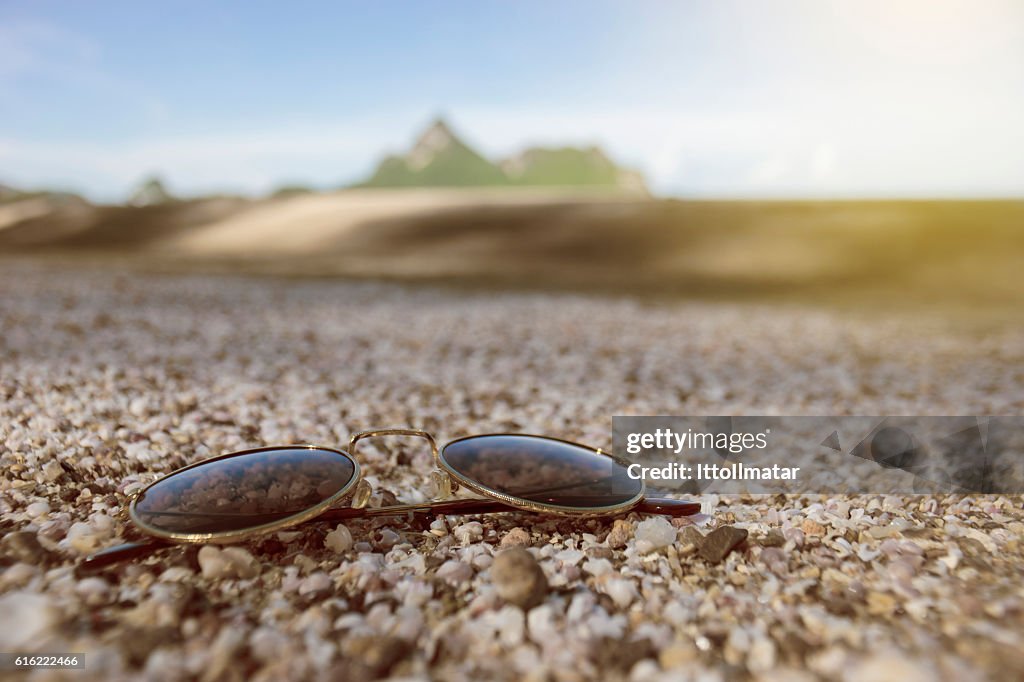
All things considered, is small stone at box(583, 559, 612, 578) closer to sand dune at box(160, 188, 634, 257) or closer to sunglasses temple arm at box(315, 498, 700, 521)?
sunglasses temple arm at box(315, 498, 700, 521)

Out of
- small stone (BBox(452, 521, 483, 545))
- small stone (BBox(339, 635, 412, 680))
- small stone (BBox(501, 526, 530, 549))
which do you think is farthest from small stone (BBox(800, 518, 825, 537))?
small stone (BBox(339, 635, 412, 680))

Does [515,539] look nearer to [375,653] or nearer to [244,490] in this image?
[375,653]

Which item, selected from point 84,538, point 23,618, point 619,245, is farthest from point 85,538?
point 619,245

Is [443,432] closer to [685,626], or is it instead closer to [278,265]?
[685,626]

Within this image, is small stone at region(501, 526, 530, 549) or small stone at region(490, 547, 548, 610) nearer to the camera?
small stone at region(490, 547, 548, 610)

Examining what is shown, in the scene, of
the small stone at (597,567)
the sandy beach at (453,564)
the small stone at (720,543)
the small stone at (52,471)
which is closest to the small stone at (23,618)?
the sandy beach at (453,564)

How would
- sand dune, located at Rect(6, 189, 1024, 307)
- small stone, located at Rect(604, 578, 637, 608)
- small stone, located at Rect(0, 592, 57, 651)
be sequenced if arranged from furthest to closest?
sand dune, located at Rect(6, 189, 1024, 307) → small stone, located at Rect(604, 578, 637, 608) → small stone, located at Rect(0, 592, 57, 651)

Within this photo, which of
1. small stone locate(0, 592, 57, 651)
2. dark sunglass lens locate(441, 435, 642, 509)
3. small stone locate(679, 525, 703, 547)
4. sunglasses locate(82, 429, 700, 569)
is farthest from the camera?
dark sunglass lens locate(441, 435, 642, 509)
